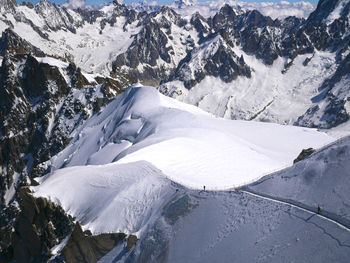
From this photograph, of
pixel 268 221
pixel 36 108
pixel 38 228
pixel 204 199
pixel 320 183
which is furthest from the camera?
pixel 36 108

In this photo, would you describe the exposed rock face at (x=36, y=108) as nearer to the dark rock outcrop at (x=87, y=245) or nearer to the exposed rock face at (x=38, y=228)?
the exposed rock face at (x=38, y=228)

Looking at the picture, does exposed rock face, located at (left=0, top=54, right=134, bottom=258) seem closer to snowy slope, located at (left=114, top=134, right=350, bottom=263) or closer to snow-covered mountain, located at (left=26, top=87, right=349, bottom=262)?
snow-covered mountain, located at (left=26, top=87, right=349, bottom=262)

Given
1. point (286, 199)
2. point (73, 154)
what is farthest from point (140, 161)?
point (73, 154)

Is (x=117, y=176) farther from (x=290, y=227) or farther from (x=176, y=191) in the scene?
(x=290, y=227)

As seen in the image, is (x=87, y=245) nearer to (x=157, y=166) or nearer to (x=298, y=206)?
(x=157, y=166)

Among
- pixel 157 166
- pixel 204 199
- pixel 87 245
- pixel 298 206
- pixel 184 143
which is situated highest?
pixel 298 206

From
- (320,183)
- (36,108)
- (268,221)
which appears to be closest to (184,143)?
(268,221)

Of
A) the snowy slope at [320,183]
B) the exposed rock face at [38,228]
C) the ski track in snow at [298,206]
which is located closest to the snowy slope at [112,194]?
the exposed rock face at [38,228]
